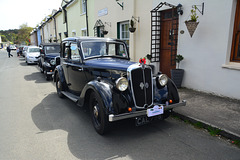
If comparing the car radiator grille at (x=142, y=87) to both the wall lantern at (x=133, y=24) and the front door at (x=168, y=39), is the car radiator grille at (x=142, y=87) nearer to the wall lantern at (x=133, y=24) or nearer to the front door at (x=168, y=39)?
the front door at (x=168, y=39)

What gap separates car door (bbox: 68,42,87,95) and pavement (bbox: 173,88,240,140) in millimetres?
2529

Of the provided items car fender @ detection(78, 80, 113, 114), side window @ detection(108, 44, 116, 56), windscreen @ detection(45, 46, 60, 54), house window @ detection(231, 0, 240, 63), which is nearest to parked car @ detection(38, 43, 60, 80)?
windscreen @ detection(45, 46, 60, 54)

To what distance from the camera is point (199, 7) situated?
18.6 ft

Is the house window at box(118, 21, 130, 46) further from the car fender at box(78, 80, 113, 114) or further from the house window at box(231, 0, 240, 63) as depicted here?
the car fender at box(78, 80, 113, 114)

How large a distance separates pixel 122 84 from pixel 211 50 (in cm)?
376

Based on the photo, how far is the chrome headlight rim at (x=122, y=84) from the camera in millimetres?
3215

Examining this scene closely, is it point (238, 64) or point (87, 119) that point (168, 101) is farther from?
point (238, 64)

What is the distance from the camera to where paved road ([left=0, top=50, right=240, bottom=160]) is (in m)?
2.87

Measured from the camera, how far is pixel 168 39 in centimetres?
710

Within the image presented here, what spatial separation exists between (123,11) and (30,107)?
22.1ft

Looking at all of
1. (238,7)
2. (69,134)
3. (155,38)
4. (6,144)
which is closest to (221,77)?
(238,7)

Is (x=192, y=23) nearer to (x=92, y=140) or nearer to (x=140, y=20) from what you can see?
(x=140, y=20)

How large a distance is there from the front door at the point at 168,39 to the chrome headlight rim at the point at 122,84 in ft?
13.1

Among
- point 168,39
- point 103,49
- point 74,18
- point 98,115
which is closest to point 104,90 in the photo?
point 98,115
